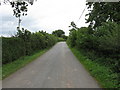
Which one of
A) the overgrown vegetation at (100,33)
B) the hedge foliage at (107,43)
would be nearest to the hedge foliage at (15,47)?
the overgrown vegetation at (100,33)

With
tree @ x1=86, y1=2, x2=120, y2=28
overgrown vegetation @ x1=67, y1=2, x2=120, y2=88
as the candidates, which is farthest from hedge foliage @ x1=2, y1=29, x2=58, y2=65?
tree @ x1=86, y1=2, x2=120, y2=28

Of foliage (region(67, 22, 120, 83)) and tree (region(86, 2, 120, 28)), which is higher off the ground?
tree (region(86, 2, 120, 28))

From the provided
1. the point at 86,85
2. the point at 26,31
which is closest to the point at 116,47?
the point at 86,85

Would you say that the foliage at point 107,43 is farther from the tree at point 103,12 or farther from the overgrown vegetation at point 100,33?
the tree at point 103,12

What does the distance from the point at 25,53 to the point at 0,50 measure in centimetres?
646

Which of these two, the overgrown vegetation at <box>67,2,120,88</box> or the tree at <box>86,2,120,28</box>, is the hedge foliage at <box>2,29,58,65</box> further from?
the tree at <box>86,2,120,28</box>

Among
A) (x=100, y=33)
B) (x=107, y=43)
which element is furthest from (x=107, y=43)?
(x=100, y=33)

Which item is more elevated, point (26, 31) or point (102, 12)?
point (102, 12)

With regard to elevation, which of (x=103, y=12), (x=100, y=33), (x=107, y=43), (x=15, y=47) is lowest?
(x=15, y=47)

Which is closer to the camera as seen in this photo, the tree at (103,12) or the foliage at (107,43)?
the foliage at (107,43)

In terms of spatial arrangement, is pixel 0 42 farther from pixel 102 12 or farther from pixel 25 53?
pixel 102 12

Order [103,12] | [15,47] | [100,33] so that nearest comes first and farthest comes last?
1. [100,33]
2. [15,47]
3. [103,12]

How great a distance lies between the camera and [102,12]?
663 inches

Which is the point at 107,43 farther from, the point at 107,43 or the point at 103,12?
the point at 103,12
